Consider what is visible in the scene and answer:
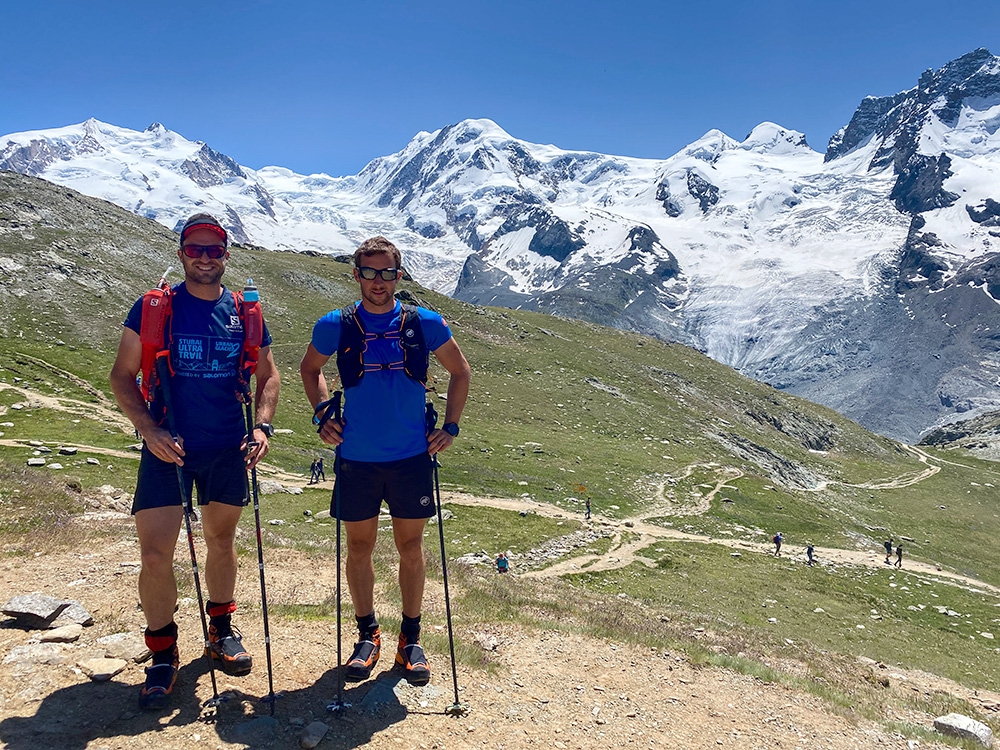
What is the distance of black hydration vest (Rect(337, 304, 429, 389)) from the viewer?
23.5 feet

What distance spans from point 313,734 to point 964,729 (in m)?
9.61

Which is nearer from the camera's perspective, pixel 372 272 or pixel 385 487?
pixel 372 272

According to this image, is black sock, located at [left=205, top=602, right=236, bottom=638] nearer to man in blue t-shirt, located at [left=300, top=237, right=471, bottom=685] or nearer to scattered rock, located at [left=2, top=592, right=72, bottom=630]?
man in blue t-shirt, located at [left=300, top=237, right=471, bottom=685]

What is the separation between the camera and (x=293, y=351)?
181ft

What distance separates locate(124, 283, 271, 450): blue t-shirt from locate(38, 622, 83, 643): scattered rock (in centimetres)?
338

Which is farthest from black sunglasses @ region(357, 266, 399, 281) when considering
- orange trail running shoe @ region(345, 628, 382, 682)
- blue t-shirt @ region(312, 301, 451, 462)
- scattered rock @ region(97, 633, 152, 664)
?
scattered rock @ region(97, 633, 152, 664)

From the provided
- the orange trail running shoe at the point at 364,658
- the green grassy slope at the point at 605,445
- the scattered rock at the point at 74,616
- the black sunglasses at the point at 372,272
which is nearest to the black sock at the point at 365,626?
the orange trail running shoe at the point at 364,658

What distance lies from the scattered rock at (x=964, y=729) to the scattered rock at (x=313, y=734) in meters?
9.34

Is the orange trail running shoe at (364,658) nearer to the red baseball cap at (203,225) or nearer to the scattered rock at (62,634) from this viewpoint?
the scattered rock at (62,634)

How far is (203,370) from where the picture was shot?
689cm

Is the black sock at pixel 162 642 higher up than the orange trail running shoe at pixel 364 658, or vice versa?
the black sock at pixel 162 642

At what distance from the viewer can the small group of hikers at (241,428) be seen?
661 centimetres

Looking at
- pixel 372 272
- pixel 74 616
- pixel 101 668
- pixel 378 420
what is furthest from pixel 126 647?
pixel 372 272

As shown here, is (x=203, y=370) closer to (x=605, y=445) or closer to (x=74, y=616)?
(x=74, y=616)
